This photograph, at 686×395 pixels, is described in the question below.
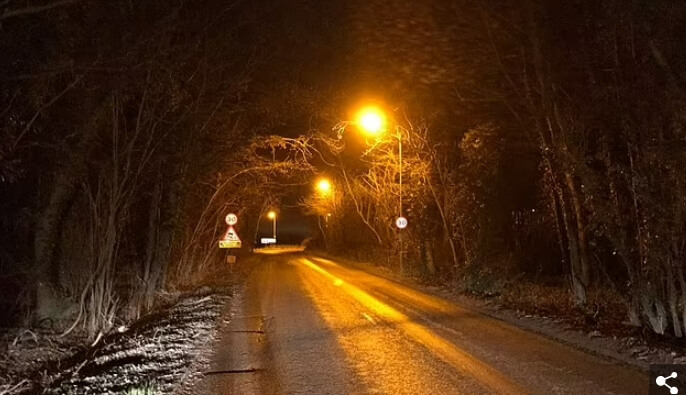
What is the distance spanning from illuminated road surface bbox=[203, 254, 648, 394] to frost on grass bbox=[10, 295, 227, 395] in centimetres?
53

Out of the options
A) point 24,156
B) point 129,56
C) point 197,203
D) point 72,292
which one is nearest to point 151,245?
point 72,292

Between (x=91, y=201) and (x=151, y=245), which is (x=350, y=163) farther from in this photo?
(x=91, y=201)

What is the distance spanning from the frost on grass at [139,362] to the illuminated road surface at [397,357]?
1.74 ft

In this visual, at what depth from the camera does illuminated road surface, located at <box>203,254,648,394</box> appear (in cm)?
781

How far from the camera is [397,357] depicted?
9.45 meters

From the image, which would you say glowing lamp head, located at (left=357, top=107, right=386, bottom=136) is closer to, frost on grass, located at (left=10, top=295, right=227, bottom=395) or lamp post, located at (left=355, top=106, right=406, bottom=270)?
lamp post, located at (left=355, top=106, right=406, bottom=270)

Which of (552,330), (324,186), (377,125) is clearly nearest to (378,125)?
(377,125)

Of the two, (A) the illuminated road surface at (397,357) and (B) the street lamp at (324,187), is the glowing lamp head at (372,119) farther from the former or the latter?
(B) the street lamp at (324,187)

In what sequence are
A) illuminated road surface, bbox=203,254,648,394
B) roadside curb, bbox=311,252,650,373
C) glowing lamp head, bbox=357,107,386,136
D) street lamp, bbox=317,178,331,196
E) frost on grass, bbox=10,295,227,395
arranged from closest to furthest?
illuminated road surface, bbox=203,254,648,394
frost on grass, bbox=10,295,227,395
roadside curb, bbox=311,252,650,373
glowing lamp head, bbox=357,107,386,136
street lamp, bbox=317,178,331,196

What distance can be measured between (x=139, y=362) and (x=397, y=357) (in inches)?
158

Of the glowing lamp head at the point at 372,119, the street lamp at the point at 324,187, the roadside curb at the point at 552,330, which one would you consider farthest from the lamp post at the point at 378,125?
the street lamp at the point at 324,187

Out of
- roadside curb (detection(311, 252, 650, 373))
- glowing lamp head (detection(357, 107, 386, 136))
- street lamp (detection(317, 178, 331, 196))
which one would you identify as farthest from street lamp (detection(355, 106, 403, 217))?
street lamp (detection(317, 178, 331, 196))

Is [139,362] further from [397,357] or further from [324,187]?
[324,187]

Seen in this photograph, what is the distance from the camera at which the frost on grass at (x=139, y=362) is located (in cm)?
832
